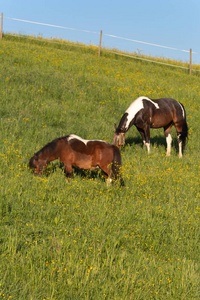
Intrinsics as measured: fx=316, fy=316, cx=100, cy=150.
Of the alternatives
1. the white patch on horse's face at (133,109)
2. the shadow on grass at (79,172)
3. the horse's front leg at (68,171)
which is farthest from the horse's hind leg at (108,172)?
the white patch on horse's face at (133,109)

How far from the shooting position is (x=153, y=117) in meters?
11.3

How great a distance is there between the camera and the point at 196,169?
9.88 meters

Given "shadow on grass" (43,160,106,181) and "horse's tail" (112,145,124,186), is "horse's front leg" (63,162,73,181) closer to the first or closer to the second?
"shadow on grass" (43,160,106,181)

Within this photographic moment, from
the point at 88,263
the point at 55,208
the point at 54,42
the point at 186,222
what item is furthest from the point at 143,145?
the point at 54,42

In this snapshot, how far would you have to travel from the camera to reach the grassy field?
3900mm

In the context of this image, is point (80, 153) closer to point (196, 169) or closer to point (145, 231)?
point (145, 231)

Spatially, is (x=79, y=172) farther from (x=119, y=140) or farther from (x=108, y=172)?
(x=119, y=140)

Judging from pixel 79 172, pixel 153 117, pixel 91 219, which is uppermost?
pixel 153 117

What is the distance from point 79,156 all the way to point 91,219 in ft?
6.28

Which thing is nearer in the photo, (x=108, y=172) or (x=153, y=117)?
(x=108, y=172)

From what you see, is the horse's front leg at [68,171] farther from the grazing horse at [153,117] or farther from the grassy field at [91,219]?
the grazing horse at [153,117]

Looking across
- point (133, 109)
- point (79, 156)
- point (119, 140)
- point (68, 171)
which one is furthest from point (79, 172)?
point (133, 109)

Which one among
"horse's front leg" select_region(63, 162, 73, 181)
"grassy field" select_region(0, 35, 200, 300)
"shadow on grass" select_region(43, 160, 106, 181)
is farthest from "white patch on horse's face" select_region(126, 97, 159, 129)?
"horse's front leg" select_region(63, 162, 73, 181)

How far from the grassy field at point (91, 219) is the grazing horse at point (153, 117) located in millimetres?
631
